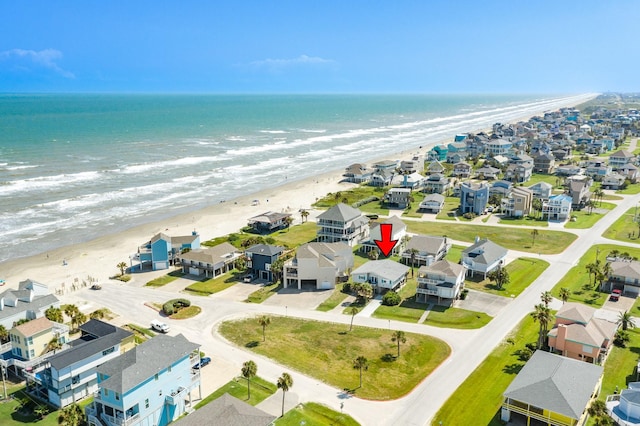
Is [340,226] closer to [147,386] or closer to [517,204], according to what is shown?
[517,204]

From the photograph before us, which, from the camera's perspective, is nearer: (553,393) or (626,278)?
(553,393)

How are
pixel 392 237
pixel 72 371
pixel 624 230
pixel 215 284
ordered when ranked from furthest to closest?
pixel 624 230 < pixel 392 237 < pixel 215 284 < pixel 72 371

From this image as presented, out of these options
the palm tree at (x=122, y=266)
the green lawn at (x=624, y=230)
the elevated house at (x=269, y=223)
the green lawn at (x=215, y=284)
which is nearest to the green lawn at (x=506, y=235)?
the green lawn at (x=624, y=230)

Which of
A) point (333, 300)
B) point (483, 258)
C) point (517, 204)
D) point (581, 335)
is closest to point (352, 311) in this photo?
point (333, 300)

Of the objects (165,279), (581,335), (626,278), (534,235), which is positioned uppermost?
(581,335)

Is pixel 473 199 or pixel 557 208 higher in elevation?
pixel 473 199

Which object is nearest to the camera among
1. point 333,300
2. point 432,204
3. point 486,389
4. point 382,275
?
point 486,389

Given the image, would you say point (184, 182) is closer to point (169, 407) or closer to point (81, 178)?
point (81, 178)

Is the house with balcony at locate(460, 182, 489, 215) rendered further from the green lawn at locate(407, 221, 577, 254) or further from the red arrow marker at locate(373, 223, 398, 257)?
the red arrow marker at locate(373, 223, 398, 257)
